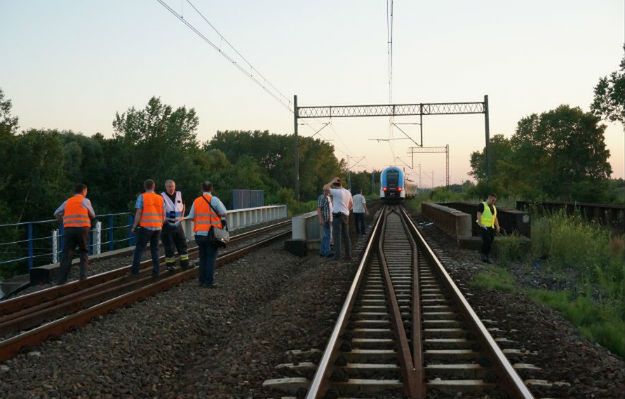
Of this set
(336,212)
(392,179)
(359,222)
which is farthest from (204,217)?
(392,179)

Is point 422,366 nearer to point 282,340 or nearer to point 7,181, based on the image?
point 282,340

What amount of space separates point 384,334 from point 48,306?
493 cm

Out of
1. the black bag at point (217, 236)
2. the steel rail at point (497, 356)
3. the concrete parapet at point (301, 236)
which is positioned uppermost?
the black bag at point (217, 236)

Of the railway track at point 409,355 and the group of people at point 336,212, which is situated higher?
the group of people at point 336,212

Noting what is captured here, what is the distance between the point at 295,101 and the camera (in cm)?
4212

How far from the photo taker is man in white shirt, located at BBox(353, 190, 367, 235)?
22.8m

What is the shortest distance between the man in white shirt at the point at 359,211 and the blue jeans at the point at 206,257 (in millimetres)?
11427

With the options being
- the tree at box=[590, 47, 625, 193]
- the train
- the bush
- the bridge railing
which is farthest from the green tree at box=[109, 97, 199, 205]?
the bush

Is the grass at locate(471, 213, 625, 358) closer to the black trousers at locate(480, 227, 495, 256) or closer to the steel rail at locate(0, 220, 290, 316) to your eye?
the black trousers at locate(480, 227, 495, 256)

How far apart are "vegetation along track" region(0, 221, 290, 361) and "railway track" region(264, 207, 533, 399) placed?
2924 mm

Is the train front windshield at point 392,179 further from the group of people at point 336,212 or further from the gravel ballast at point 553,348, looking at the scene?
the gravel ballast at point 553,348

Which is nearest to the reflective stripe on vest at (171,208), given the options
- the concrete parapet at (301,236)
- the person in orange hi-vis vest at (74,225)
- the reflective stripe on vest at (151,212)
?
the reflective stripe on vest at (151,212)

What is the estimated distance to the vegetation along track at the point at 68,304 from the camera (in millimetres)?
7203

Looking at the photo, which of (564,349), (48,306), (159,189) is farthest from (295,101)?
(564,349)
